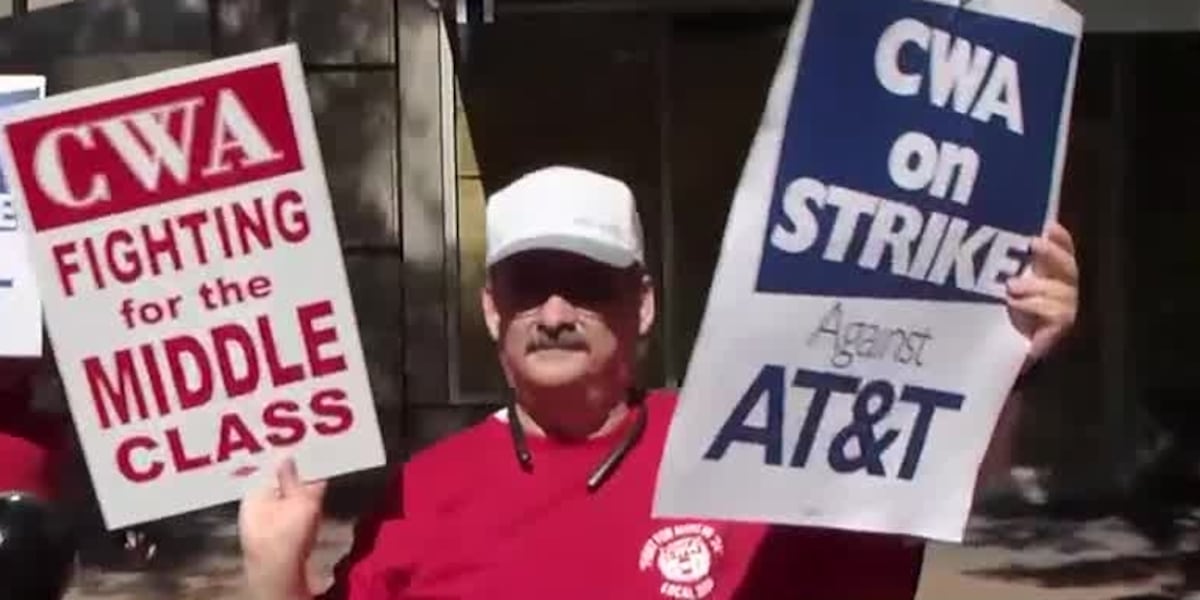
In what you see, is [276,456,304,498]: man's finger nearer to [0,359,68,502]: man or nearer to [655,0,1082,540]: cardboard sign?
[0,359,68,502]: man

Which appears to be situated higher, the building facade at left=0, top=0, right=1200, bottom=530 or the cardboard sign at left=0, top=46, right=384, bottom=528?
the cardboard sign at left=0, top=46, right=384, bottom=528

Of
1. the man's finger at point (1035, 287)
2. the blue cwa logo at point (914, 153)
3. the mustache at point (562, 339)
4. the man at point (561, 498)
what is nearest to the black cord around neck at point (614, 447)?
the man at point (561, 498)

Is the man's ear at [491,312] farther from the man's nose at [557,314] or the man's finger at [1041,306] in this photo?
the man's finger at [1041,306]

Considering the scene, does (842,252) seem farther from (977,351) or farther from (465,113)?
(465,113)

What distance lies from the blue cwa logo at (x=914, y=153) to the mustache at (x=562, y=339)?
337 millimetres

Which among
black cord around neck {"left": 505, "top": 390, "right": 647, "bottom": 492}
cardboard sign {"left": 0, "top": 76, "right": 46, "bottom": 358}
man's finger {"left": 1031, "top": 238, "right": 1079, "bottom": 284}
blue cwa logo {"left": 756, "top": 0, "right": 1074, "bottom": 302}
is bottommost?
black cord around neck {"left": 505, "top": 390, "right": 647, "bottom": 492}

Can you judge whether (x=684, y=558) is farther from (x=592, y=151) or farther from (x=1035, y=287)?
(x=592, y=151)

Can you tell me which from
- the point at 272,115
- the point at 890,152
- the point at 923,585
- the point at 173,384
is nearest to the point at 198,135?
the point at 272,115

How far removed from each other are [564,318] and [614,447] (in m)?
0.18

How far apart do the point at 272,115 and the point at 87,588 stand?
648 cm

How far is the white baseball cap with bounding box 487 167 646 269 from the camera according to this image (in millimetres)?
3102

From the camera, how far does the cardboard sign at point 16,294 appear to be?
10.6 feet

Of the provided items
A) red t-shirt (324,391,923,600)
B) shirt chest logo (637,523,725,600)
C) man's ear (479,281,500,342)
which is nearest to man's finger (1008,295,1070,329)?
red t-shirt (324,391,923,600)

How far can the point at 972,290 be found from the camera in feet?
9.46
